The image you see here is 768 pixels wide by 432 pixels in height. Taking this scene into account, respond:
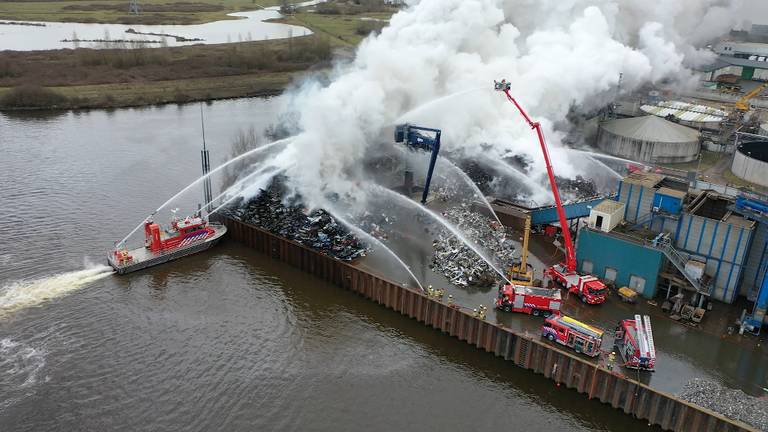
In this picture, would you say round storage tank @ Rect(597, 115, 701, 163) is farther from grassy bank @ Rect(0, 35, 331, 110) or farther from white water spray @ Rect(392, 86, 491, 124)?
grassy bank @ Rect(0, 35, 331, 110)

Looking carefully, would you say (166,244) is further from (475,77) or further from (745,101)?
(745,101)

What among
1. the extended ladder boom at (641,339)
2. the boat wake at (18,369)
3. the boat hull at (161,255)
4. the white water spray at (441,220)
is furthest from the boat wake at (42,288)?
the extended ladder boom at (641,339)

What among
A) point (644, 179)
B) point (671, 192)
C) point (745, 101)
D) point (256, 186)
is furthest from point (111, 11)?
point (671, 192)

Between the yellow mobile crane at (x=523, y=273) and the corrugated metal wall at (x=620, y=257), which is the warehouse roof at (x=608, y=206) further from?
the yellow mobile crane at (x=523, y=273)

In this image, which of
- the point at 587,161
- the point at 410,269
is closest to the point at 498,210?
the point at 410,269

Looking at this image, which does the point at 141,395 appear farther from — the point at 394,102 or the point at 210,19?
the point at 210,19

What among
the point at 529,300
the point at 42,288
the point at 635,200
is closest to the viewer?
the point at 529,300

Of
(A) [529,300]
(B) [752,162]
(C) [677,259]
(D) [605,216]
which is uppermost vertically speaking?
(B) [752,162]
